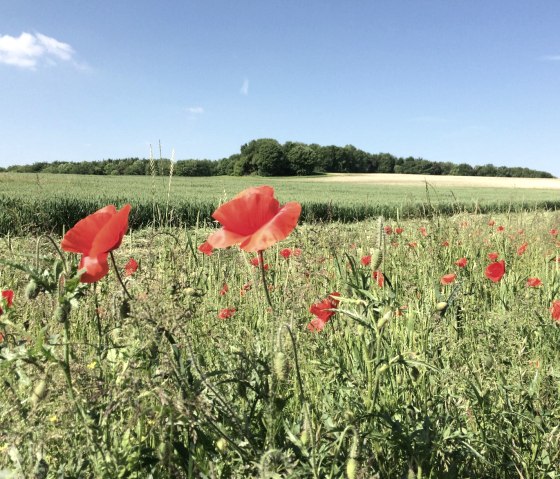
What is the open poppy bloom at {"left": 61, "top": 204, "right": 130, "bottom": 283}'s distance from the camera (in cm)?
102

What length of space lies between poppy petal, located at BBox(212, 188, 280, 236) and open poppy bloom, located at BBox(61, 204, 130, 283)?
22 centimetres

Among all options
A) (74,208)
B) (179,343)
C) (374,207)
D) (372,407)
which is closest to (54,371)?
(179,343)

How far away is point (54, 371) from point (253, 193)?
59 centimetres

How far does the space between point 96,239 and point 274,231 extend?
383mm

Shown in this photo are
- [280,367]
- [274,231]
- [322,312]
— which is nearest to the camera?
[280,367]

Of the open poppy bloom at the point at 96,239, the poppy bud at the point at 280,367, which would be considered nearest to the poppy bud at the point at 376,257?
the poppy bud at the point at 280,367

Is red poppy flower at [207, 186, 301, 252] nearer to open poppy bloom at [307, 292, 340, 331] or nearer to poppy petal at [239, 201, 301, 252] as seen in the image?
poppy petal at [239, 201, 301, 252]

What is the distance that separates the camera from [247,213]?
42.2 inches

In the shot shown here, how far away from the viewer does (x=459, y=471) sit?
→ 4.42 ft

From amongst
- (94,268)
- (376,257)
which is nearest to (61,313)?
(94,268)

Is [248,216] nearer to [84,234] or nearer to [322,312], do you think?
[84,234]

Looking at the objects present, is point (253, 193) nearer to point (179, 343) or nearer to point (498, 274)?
point (179, 343)

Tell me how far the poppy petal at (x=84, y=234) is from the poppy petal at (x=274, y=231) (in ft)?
1.10

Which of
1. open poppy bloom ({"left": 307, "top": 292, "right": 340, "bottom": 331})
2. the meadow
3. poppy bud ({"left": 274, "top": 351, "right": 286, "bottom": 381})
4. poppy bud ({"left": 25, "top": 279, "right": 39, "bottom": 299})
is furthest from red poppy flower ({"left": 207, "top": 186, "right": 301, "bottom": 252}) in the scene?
open poppy bloom ({"left": 307, "top": 292, "right": 340, "bottom": 331})
